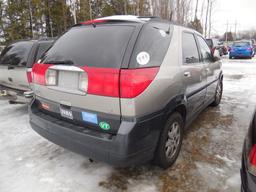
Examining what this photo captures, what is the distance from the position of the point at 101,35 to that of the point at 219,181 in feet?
6.76

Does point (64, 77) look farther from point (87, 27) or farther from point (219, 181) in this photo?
point (219, 181)

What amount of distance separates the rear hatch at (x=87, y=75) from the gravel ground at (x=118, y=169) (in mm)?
696

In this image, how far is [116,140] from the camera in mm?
1988

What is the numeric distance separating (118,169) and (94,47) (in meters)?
1.49

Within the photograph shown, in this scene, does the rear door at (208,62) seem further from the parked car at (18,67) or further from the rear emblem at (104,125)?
the parked car at (18,67)

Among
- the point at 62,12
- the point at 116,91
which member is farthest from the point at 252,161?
the point at 62,12

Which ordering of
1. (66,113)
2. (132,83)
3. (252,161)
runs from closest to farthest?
1. (252,161)
2. (132,83)
3. (66,113)

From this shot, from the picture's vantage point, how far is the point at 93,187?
2344 mm

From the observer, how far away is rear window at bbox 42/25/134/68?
6.88 ft

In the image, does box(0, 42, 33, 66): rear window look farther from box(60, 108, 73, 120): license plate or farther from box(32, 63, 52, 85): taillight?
box(60, 108, 73, 120): license plate

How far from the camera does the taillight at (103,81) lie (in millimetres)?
1977

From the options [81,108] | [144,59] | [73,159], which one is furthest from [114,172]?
[144,59]

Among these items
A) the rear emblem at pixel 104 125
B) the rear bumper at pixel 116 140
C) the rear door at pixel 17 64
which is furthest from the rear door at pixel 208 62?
the rear door at pixel 17 64

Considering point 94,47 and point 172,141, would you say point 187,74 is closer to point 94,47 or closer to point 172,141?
point 172,141
